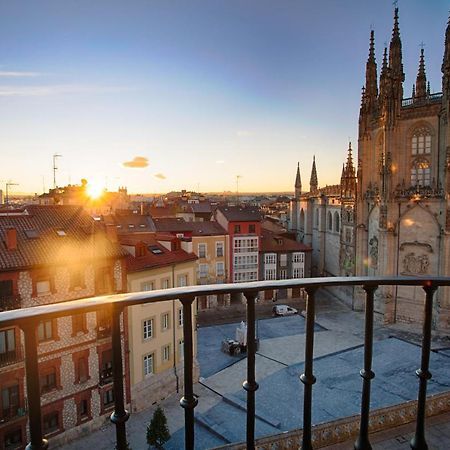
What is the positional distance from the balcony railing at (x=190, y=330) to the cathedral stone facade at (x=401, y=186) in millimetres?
28948

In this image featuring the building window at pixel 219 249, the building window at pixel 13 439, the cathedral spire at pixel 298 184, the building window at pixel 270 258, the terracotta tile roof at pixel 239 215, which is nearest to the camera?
the building window at pixel 13 439

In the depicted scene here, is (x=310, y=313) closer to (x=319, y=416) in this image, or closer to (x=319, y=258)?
(x=319, y=416)

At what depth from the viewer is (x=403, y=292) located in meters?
31.6

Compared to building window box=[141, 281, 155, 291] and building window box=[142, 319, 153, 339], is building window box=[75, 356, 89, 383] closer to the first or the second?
building window box=[142, 319, 153, 339]

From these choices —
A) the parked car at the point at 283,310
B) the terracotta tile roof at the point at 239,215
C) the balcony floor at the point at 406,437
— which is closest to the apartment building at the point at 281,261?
the terracotta tile roof at the point at 239,215

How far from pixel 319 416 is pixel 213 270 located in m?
21.1

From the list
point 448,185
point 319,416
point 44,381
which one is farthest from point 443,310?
point 44,381

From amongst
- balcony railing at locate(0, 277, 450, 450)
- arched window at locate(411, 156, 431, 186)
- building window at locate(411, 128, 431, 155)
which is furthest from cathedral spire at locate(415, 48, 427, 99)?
balcony railing at locate(0, 277, 450, 450)

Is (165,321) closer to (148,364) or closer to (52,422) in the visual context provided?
(148,364)

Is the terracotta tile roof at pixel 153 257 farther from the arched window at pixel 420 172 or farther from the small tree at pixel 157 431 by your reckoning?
the arched window at pixel 420 172

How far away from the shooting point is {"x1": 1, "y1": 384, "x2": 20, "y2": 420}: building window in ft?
47.3

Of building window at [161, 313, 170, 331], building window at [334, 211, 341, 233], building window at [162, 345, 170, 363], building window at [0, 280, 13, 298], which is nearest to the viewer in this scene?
building window at [0, 280, 13, 298]

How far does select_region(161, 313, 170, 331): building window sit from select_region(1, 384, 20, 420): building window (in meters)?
6.91

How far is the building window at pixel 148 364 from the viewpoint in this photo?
1920 cm
